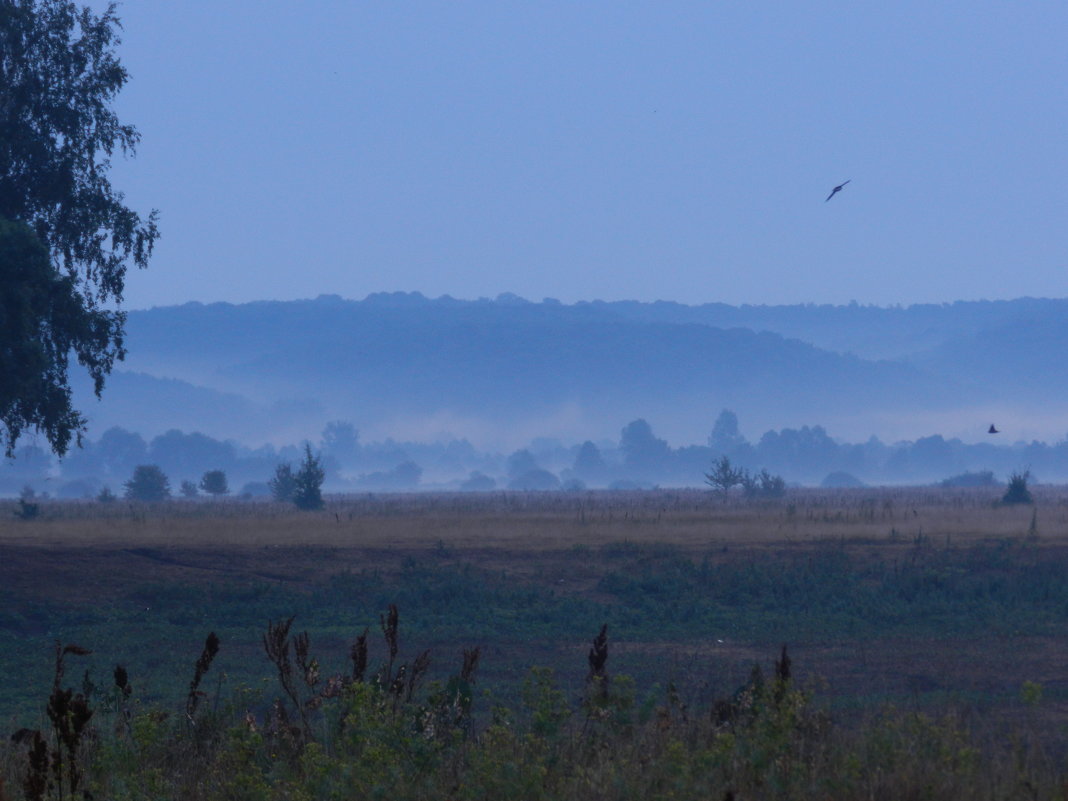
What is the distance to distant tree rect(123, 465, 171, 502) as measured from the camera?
9888 cm

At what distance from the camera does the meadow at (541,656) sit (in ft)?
23.7

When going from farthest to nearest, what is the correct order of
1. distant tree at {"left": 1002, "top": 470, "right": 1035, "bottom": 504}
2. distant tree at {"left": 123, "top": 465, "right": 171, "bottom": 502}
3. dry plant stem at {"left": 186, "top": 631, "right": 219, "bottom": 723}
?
distant tree at {"left": 123, "top": 465, "right": 171, "bottom": 502} < distant tree at {"left": 1002, "top": 470, "right": 1035, "bottom": 504} < dry plant stem at {"left": 186, "top": 631, "right": 219, "bottom": 723}

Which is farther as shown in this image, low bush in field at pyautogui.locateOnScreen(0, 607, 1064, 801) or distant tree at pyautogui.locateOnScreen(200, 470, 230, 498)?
distant tree at pyautogui.locateOnScreen(200, 470, 230, 498)

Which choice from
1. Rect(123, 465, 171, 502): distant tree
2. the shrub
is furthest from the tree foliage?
the shrub

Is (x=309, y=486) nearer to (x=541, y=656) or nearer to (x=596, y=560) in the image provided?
(x=596, y=560)

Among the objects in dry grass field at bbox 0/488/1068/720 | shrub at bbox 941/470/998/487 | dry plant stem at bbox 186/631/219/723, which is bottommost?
dry grass field at bbox 0/488/1068/720

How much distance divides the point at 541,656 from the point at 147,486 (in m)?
86.4

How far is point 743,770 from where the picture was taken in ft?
23.3

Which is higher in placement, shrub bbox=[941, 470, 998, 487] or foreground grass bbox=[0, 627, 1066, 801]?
shrub bbox=[941, 470, 998, 487]

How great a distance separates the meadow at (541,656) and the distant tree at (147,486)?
176 feet

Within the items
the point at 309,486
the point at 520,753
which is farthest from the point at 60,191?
the point at 309,486

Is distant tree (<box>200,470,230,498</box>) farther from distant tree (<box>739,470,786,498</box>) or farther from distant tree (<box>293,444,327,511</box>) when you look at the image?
distant tree (<box>739,470,786,498</box>)

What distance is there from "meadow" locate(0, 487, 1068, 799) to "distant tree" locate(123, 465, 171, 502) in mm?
53507

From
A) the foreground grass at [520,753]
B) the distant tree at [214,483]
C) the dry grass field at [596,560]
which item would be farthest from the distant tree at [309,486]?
the foreground grass at [520,753]
